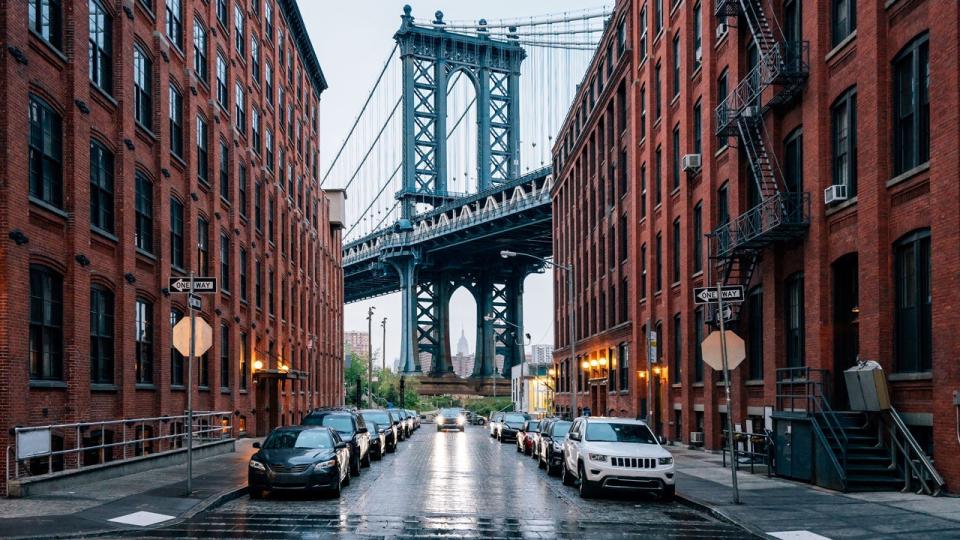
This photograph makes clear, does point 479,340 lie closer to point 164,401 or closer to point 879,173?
point 164,401

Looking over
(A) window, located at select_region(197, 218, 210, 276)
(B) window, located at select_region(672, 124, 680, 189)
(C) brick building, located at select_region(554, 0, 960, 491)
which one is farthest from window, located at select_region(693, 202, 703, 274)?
(A) window, located at select_region(197, 218, 210, 276)

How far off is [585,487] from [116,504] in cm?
858

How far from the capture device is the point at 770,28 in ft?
92.6

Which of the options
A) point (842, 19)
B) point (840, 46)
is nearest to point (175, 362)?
point (840, 46)

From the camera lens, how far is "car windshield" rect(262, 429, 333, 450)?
20.7 metres

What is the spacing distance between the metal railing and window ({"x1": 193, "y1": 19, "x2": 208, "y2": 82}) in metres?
12.0

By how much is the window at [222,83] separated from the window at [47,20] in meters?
16.9

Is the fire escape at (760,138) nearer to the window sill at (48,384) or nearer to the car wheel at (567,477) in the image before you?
the car wheel at (567,477)

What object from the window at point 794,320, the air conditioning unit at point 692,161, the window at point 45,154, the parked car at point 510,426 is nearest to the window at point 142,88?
the window at point 45,154

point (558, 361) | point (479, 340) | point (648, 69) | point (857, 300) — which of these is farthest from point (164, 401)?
point (479, 340)

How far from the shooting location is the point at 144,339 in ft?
94.7

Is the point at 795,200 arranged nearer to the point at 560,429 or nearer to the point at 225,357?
the point at 560,429

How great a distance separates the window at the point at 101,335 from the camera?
2484 cm

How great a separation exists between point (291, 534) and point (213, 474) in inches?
394
